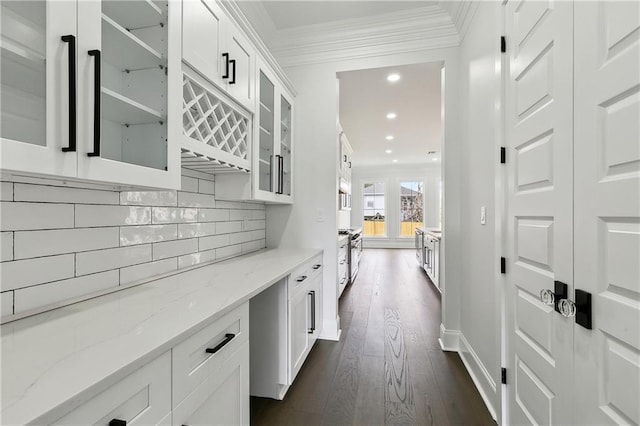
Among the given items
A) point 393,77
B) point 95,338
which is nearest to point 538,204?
point 95,338

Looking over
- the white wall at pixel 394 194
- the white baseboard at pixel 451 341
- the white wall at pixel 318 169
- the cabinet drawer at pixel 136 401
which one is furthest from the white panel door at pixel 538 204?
the white wall at pixel 394 194

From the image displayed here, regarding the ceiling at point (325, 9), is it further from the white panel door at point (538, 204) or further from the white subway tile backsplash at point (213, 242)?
the white subway tile backsplash at point (213, 242)

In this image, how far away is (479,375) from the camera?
6.62 ft

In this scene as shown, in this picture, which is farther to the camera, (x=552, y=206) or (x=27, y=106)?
(x=552, y=206)

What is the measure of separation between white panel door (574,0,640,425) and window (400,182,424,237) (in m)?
8.88

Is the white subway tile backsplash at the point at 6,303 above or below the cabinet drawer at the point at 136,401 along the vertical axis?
above

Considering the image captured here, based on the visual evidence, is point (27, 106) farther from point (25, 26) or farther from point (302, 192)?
point (302, 192)

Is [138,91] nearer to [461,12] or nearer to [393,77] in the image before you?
[461,12]

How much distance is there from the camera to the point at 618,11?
86cm

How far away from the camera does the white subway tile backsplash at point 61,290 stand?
3.28 ft

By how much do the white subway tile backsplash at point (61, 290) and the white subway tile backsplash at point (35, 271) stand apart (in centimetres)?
2

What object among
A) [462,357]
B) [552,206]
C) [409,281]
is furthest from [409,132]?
[552,206]

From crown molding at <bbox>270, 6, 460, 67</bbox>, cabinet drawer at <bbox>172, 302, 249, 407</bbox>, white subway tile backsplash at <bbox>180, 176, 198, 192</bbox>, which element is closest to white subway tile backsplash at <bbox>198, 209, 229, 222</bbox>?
white subway tile backsplash at <bbox>180, 176, 198, 192</bbox>

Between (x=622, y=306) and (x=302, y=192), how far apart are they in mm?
2316
